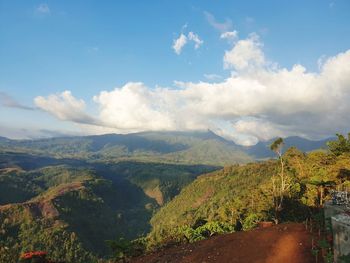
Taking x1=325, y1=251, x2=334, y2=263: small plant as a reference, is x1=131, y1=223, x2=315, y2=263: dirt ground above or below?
below

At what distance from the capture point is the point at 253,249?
20250mm

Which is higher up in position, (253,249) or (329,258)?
(329,258)

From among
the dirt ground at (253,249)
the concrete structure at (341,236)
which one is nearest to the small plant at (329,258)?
the concrete structure at (341,236)

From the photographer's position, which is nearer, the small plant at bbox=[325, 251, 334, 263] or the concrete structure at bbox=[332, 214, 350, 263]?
the concrete structure at bbox=[332, 214, 350, 263]

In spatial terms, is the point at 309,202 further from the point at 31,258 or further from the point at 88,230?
the point at 88,230

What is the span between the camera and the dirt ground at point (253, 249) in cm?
1864

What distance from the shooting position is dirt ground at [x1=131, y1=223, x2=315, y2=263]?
1864 centimetres

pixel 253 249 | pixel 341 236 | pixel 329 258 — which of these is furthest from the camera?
pixel 253 249

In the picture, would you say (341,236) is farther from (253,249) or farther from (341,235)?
(253,249)

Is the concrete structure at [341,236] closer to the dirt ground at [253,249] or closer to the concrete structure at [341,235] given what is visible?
the concrete structure at [341,235]

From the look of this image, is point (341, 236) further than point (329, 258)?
No

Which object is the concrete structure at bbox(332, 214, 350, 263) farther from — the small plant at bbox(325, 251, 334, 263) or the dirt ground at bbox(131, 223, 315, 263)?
the dirt ground at bbox(131, 223, 315, 263)

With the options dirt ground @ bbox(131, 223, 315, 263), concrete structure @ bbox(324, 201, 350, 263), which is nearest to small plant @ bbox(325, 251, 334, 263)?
concrete structure @ bbox(324, 201, 350, 263)

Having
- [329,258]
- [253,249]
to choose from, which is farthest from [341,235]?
[253,249]
